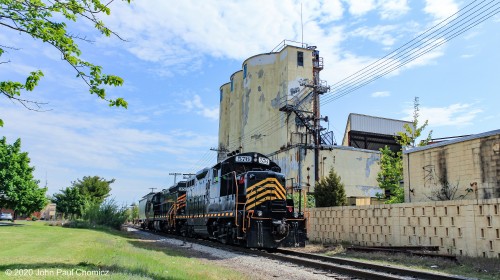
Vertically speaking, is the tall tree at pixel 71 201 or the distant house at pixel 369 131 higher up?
the distant house at pixel 369 131

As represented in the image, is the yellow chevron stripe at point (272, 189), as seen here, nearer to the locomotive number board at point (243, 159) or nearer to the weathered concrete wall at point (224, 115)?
the locomotive number board at point (243, 159)

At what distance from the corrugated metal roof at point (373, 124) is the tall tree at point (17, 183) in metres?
33.2

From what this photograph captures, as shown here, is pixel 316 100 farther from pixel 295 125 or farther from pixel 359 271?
pixel 359 271

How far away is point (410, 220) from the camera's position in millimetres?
15891

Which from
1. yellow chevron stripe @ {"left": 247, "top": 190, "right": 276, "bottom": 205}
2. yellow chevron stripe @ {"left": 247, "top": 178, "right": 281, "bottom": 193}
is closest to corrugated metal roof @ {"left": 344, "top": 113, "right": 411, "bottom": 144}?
yellow chevron stripe @ {"left": 247, "top": 178, "right": 281, "bottom": 193}

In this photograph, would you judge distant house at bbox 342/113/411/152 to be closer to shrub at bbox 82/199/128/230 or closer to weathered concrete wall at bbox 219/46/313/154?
weathered concrete wall at bbox 219/46/313/154

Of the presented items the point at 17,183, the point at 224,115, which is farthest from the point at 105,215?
the point at 224,115

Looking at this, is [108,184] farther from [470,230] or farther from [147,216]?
[470,230]

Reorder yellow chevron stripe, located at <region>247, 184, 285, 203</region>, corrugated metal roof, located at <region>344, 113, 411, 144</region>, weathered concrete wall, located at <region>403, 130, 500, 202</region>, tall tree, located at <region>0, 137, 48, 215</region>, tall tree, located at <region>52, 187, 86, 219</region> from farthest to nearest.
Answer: tall tree, located at <region>52, 187, 86, 219</region> < corrugated metal roof, located at <region>344, 113, 411, 144</region> < tall tree, located at <region>0, 137, 48, 215</region> < yellow chevron stripe, located at <region>247, 184, 285, 203</region> < weathered concrete wall, located at <region>403, 130, 500, 202</region>

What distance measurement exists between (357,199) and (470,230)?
585 inches

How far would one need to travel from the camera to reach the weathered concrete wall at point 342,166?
4100cm

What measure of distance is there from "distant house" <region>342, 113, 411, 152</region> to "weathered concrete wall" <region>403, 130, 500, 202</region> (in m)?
27.8

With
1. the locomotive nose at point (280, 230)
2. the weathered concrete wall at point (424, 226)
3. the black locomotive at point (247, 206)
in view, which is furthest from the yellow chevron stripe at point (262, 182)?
the weathered concrete wall at point (424, 226)

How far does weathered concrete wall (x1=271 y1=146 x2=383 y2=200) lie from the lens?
41000 millimetres
